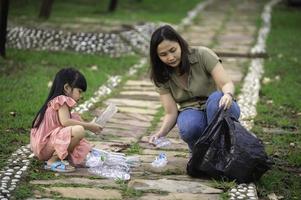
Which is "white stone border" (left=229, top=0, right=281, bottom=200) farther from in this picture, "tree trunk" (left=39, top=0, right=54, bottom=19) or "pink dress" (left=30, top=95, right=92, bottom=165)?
"tree trunk" (left=39, top=0, right=54, bottom=19)

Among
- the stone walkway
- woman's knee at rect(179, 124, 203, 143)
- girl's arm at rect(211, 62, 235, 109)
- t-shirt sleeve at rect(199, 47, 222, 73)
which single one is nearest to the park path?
the stone walkway

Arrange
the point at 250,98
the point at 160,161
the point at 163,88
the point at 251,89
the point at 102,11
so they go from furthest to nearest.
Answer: the point at 102,11
the point at 251,89
the point at 250,98
the point at 163,88
the point at 160,161

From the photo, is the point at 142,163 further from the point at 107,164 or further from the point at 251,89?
the point at 251,89

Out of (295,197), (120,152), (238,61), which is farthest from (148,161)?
(238,61)

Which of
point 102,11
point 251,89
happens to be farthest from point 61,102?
point 102,11

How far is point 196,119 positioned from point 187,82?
337mm

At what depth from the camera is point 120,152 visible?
562 centimetres

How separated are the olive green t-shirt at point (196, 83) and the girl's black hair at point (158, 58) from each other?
62mm

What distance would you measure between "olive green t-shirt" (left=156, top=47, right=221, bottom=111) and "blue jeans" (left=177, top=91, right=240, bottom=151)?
105mm

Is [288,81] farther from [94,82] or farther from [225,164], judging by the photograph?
[225,164]

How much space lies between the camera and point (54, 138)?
16.3 ft

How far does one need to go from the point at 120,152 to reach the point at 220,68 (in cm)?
124

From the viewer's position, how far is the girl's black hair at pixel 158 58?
16.1ft

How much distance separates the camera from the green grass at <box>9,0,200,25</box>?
46.1ft
